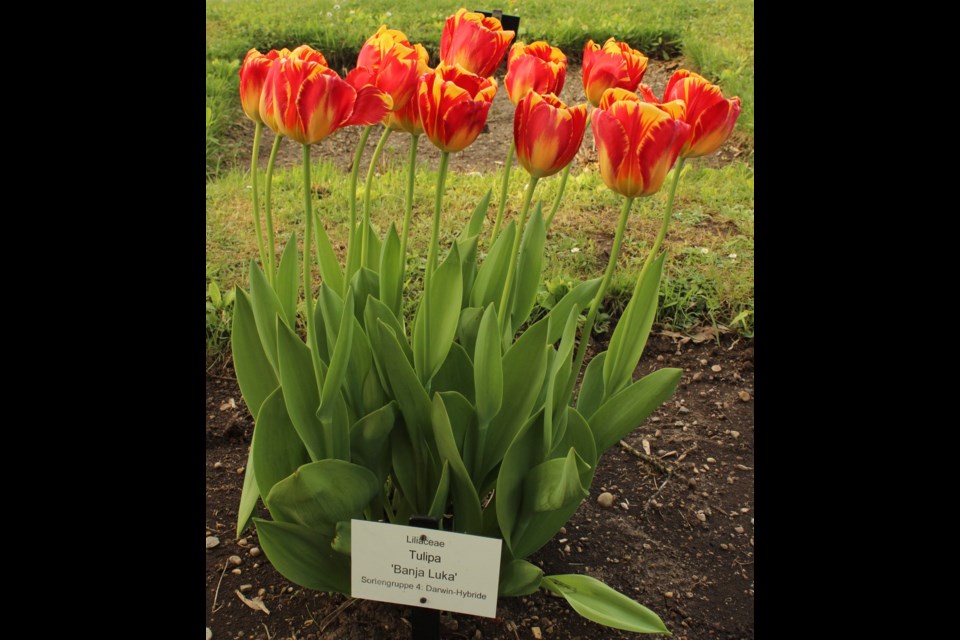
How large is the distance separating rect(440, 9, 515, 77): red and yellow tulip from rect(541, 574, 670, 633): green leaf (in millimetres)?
803

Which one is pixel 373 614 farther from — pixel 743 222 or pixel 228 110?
pixel 228 110

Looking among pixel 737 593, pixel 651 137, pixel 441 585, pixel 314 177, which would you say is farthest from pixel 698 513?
pixel 314 177

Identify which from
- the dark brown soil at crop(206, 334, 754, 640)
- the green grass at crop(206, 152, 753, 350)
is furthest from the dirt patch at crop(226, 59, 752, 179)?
the dark brown soil at crop(206, 334, 754, 640)

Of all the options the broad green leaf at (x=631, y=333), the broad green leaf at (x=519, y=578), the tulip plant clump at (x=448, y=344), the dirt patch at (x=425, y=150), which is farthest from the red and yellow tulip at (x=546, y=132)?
the dirt patch at (x=425, y=150)

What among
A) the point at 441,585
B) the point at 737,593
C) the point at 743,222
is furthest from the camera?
the point at 743,222

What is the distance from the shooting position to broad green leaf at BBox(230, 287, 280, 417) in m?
1.35

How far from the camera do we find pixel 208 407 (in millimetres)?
2023

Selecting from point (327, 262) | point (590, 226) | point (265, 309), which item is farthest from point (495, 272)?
point (590, 226)

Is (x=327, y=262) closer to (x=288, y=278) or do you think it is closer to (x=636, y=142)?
(x=288, y=278)

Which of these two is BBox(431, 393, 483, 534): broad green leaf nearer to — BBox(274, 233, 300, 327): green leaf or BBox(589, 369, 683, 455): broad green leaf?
BBox(589, 369, 683, 455): broad green leaf

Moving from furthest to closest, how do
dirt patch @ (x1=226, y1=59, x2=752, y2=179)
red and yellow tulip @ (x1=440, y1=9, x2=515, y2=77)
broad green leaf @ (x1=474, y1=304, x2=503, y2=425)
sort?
dirt patch @ (x1=226, y1=59, x2=752, y2=179) → red and yellow tulip @ (x1=440, y1=9, x2=515, y2=77) → broad green leaf @ (x1=474, y1=304, x2=503, y2=425)

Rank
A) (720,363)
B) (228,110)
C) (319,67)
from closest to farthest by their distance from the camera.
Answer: (319,67)
(720,363)
(228,110)

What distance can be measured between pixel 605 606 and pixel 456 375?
422 mm

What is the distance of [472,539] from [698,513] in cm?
77
